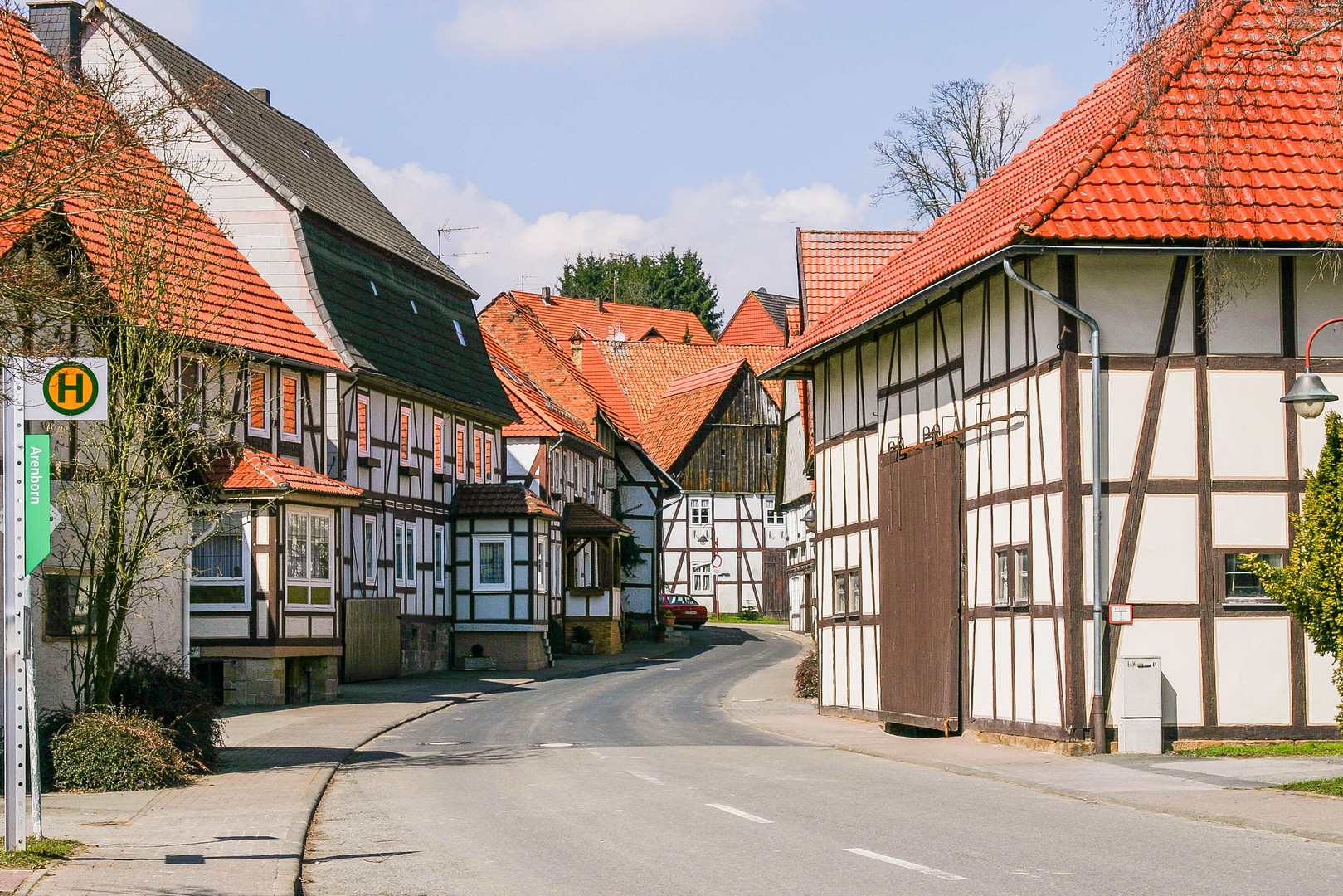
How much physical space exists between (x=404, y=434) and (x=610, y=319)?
208 feet

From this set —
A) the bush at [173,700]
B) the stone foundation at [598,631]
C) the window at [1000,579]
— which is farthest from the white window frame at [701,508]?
the bush at [173,700]

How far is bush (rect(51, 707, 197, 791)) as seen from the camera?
52.6 ft

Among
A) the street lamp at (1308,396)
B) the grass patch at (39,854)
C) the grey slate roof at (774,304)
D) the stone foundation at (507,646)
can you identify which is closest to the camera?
the grass patch at (39,854)

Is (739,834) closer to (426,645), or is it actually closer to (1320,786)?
(1320,786)

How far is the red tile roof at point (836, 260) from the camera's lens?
32719 millimetres

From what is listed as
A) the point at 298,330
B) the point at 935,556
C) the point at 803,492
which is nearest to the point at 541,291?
the point at 803,492

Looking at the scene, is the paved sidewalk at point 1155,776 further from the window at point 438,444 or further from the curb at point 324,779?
the window at point 438,444

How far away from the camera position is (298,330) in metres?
35.8

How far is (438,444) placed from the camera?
147ft

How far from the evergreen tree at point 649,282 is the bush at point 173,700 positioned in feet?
334

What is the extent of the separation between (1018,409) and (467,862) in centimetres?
1204

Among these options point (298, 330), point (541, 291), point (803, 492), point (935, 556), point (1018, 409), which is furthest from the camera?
point (541, 291)

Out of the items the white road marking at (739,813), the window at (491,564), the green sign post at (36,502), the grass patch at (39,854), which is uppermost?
the green sign post at (36,502)

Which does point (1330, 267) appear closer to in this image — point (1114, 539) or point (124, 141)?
point (1114, 539)
